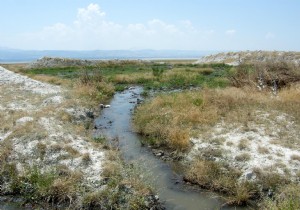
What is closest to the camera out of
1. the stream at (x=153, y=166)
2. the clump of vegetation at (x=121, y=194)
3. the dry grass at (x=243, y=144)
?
the clump of vegetation at (x=121, y=194)

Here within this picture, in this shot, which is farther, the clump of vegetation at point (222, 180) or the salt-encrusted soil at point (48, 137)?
the salt-encrusted soil at point (48, 137)

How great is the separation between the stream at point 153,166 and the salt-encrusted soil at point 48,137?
72.7 inches

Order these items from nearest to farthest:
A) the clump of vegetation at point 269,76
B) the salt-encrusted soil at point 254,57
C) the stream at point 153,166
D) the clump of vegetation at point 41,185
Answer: the clump of vegetation at point 41,185 → the stream at point 153,166 → the clump of vegetation at point 269,76 → the salt-encrusted soil at point 254,57

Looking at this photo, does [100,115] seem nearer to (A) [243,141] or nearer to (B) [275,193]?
(A) [243,141]

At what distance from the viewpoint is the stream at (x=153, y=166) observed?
1349 cm

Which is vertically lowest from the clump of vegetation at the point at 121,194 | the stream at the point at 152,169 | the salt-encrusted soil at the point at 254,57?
the stream at the point at 152,169

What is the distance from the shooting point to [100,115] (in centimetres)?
2748

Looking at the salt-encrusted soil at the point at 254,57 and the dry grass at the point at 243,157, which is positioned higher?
the salt-encrusted soil at the point at 254,57

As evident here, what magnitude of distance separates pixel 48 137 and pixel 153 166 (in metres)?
5.42

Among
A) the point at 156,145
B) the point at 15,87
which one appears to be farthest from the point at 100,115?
the point at 15,87

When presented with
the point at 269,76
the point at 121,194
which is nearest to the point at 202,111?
the point at 121,194

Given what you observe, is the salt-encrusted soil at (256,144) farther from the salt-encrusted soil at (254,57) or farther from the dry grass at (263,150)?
the salt-encrusted soil at (254,57)

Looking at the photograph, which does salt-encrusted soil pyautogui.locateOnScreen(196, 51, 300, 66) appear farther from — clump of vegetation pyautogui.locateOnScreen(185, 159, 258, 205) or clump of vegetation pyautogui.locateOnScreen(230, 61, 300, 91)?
clump of vegetation pyautogui.locateOnScreen(185, 159, 258, 205)

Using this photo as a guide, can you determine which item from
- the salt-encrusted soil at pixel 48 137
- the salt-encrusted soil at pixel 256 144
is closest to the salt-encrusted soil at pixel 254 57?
the salt-encrusted soil at pixel 256 144
